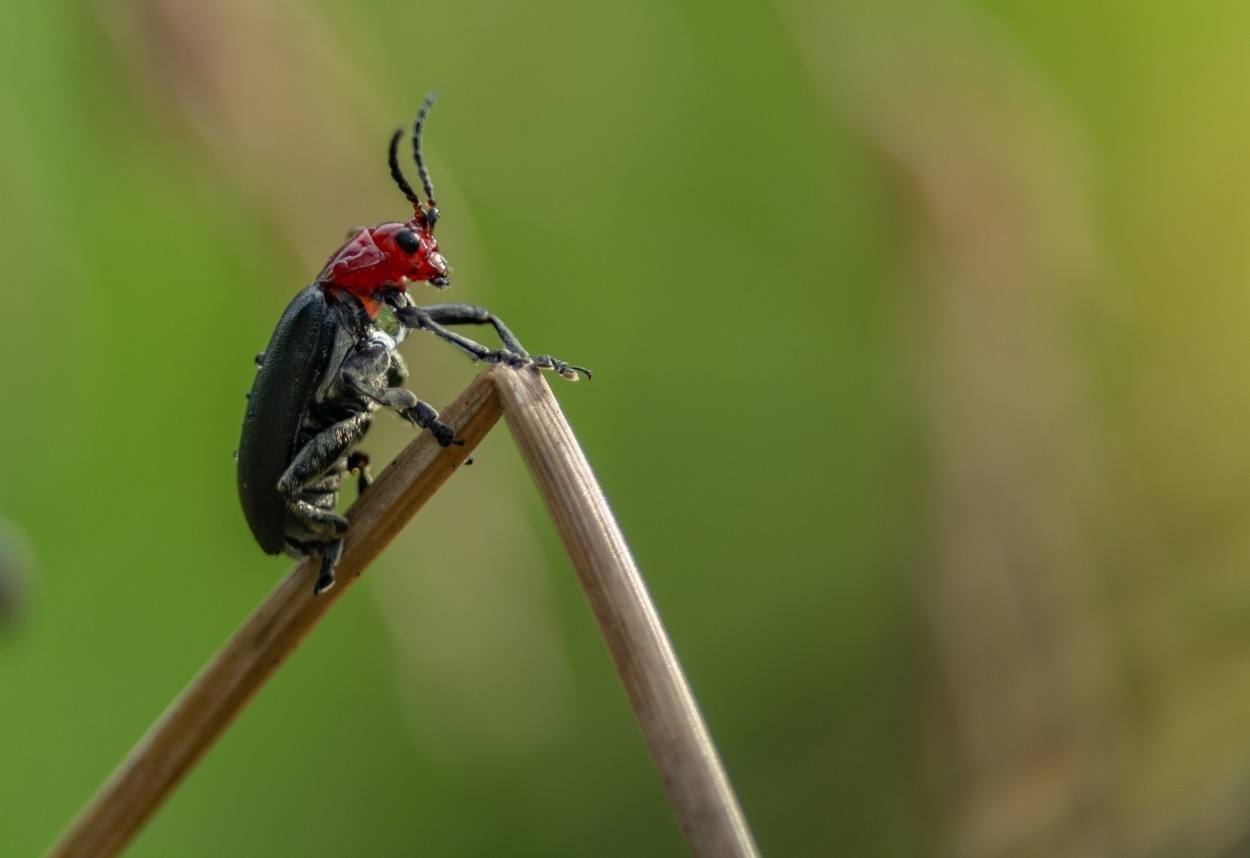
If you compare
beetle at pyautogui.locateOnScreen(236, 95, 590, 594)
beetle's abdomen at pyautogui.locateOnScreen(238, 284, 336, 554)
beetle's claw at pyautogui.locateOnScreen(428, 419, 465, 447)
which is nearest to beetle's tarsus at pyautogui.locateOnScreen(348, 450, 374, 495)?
beetle at pyautogui.locateOnScreen(236, 95, 590, 594)

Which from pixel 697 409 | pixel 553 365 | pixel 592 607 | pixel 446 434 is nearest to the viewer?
pixel 592 607

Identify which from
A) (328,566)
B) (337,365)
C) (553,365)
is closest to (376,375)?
(337,365)

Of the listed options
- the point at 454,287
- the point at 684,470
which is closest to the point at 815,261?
the point at 684,470

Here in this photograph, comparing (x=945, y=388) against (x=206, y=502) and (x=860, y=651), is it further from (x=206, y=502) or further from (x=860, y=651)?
(x=206, y=502)

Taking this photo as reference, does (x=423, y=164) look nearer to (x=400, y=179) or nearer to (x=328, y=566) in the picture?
(x=400, y=179)

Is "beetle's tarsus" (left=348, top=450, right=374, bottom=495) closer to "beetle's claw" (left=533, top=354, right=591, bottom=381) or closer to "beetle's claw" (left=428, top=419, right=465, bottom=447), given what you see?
"beetle's claw" (left=533, top=354, right=591, bottom=381)

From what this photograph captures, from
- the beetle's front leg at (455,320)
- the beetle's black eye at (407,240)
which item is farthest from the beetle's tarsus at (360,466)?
the beetle's black eye at (407,240)
